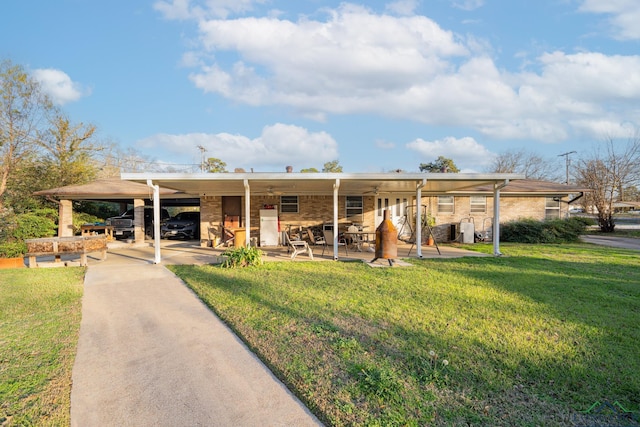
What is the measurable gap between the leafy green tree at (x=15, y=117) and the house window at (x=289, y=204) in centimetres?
1211

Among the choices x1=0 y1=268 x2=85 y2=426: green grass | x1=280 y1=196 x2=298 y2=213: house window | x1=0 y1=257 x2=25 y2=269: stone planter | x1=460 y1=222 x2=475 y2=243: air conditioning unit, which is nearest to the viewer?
x1=0 y1=268 x2=85 y2=426: green grass

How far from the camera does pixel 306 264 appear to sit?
29.7ft

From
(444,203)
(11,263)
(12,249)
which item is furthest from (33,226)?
(444,203)

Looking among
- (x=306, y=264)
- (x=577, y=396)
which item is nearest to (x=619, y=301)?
(x=577, y=396)

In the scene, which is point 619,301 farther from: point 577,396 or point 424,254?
point 424,254

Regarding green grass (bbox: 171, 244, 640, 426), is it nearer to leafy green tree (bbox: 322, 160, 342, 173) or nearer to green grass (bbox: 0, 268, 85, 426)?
green grass (bbox: 0, 268, 85, 426)

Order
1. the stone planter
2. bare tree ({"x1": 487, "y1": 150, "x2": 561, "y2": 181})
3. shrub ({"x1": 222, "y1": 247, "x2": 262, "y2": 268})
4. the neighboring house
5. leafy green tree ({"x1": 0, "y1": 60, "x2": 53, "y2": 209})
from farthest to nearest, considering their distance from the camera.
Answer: bare tree ({"x1": 487, "y1": 150, "x2": 561, "y2": 181}) < leafy green tree ({"x1": 0, "y1": 60, "x2": 53, "y2": 209}) < the neighboring house < the stone planter < shrub ({"x1": 222, "y1": 247, "x2": 262, "y2": 268})

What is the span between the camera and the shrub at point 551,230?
14.4 metres

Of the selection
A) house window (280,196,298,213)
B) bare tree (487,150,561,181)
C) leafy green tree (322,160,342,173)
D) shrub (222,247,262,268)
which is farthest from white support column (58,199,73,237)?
bare tree (487,150,561,181)

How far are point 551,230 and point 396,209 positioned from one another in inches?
262

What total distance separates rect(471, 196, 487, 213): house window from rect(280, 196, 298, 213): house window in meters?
8.41

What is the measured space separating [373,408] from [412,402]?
0.33 meters

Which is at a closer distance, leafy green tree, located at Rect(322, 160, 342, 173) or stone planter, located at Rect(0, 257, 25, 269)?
stone planter, located at Rect(0, 257, 25, 269)

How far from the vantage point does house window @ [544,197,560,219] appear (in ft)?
54.0
